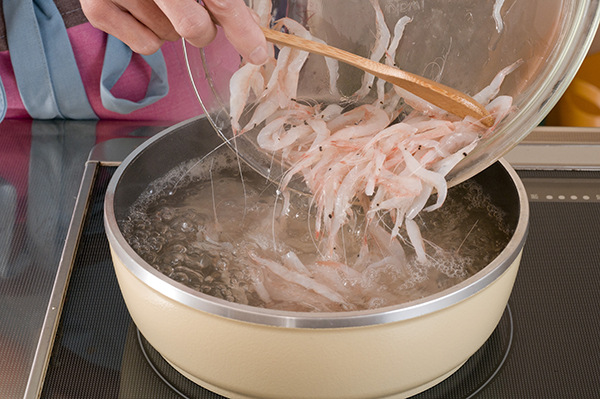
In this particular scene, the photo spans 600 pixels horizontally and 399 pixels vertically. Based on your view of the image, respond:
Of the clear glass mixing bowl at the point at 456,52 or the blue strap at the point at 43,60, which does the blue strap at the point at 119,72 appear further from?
the clear glass mixing bowl at the point at 456,52

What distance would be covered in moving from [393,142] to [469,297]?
26cm

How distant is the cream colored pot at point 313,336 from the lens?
50cm

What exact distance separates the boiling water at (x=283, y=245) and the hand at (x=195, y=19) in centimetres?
28

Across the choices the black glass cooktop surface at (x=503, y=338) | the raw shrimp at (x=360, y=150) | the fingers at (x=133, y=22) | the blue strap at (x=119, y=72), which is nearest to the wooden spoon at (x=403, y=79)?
the raw shrimp at (x=360, y=150)

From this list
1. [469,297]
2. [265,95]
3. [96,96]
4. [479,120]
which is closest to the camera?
[469,297]

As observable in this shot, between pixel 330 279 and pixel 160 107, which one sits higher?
pixel 330 279

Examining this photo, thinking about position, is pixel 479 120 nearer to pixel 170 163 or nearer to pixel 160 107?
pixel 170 163

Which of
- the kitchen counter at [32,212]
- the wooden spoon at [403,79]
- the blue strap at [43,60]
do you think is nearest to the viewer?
the wooden spoon at [403,79]

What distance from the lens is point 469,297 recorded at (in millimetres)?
536

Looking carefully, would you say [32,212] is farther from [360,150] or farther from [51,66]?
[360,150]

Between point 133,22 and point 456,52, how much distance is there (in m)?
0.42

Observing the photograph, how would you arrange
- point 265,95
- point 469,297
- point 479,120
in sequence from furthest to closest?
1. point 265,95
2. point 479,120
3. point 469,297

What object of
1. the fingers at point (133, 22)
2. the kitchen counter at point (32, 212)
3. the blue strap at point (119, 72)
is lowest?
the kitchen counter at point (32, 212)

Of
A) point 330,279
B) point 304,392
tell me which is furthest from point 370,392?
point 330,279
